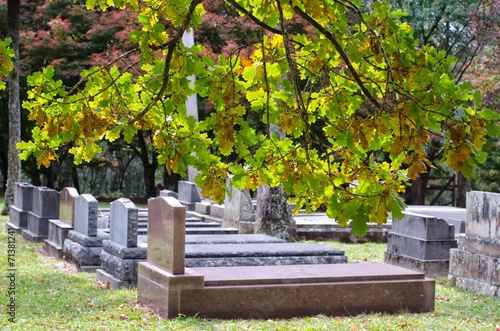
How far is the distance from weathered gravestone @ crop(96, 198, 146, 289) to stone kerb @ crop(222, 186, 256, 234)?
5509mm

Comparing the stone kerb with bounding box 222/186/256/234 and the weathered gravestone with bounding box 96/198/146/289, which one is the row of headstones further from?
the weathered gravestone with bounding box 96/198/146/289

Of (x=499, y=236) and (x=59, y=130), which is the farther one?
(x=499, y=236)

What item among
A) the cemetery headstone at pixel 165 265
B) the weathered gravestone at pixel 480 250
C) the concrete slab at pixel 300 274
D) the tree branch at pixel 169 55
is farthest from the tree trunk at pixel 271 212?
the tree branch at pixel 169 55

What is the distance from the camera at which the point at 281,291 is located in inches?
377

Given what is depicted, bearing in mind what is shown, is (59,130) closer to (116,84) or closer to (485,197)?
(116,84)

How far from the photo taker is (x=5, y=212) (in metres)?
22.7

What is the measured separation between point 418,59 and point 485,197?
7527 mm

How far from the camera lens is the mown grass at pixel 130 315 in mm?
8781

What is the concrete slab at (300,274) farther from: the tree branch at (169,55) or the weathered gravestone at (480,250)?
the tree branch at (169,55)

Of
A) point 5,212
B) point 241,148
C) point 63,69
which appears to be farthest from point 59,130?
point 63,69

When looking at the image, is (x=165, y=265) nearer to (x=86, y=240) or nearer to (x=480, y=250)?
(x=86, y=240)

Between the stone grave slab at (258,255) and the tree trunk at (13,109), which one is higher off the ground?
the tree trunk at (13,109)

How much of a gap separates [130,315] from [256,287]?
55.2 inches

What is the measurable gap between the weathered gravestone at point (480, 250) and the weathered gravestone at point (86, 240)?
5.51 meters
